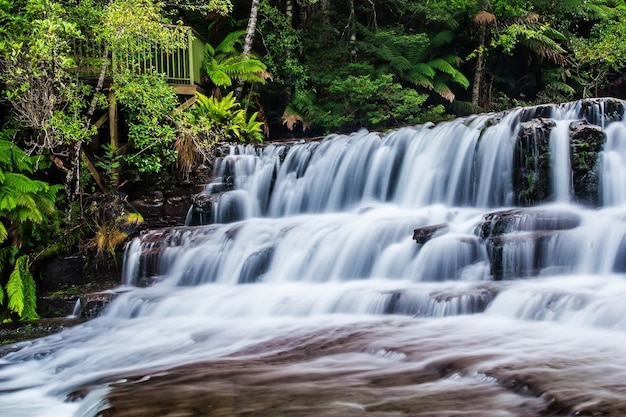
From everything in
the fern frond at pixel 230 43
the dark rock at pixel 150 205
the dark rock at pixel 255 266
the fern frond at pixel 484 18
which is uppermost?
the fern frond at pixel 484 18

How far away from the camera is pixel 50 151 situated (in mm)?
10547

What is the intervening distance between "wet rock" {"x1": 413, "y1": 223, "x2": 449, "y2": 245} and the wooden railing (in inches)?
241

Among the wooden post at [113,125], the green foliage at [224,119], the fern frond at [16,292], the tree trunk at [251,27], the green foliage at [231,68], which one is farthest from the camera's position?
the tree trunk at [251,27]

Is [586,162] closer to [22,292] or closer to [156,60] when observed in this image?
[156,60]

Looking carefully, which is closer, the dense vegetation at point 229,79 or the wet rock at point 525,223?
the wet rock at point 525,223

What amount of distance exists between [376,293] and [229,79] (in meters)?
9.44

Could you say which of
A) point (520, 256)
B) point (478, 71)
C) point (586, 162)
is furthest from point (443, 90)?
point (520, 256)

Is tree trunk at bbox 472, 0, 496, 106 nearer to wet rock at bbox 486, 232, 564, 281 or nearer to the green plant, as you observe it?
wet rock at bbox 486, 232, 564, 281

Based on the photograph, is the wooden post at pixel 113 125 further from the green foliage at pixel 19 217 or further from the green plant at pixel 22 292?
the green plant at pixel 22 292

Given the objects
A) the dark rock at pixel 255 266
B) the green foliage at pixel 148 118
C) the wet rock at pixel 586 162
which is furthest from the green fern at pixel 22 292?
the wet rock at pixel 586 162

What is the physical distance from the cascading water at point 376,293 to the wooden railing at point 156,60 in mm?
2437

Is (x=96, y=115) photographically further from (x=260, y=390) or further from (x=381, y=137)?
(x=260, y=390)

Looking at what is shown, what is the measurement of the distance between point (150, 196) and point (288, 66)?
702cm

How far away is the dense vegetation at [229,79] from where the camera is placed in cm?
956
